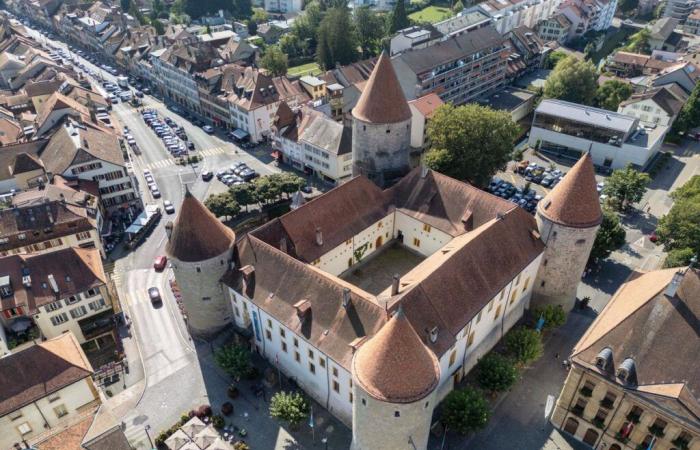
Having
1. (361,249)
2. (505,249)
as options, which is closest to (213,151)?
(361,249)

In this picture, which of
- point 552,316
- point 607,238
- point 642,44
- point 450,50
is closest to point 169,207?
point 552,316

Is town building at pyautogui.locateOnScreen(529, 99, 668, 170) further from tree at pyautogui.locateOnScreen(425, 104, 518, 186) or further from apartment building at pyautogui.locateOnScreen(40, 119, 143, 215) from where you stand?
apartment building at pyautogui.locateOnScreen(40, 119, 143, 215)

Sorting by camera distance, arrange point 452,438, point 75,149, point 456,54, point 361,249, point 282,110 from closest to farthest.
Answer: point 452,438, point 361,249, point 75,149, point 282,110, point 456,54

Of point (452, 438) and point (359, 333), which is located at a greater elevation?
point (359, 333)

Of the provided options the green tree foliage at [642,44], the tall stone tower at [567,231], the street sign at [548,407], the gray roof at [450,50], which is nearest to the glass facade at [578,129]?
the gray roof at [450,50]

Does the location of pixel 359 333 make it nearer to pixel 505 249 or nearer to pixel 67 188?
pixel 505 249

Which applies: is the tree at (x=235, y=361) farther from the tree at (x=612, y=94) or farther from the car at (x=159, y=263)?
the tree at (x=612, y=94)
